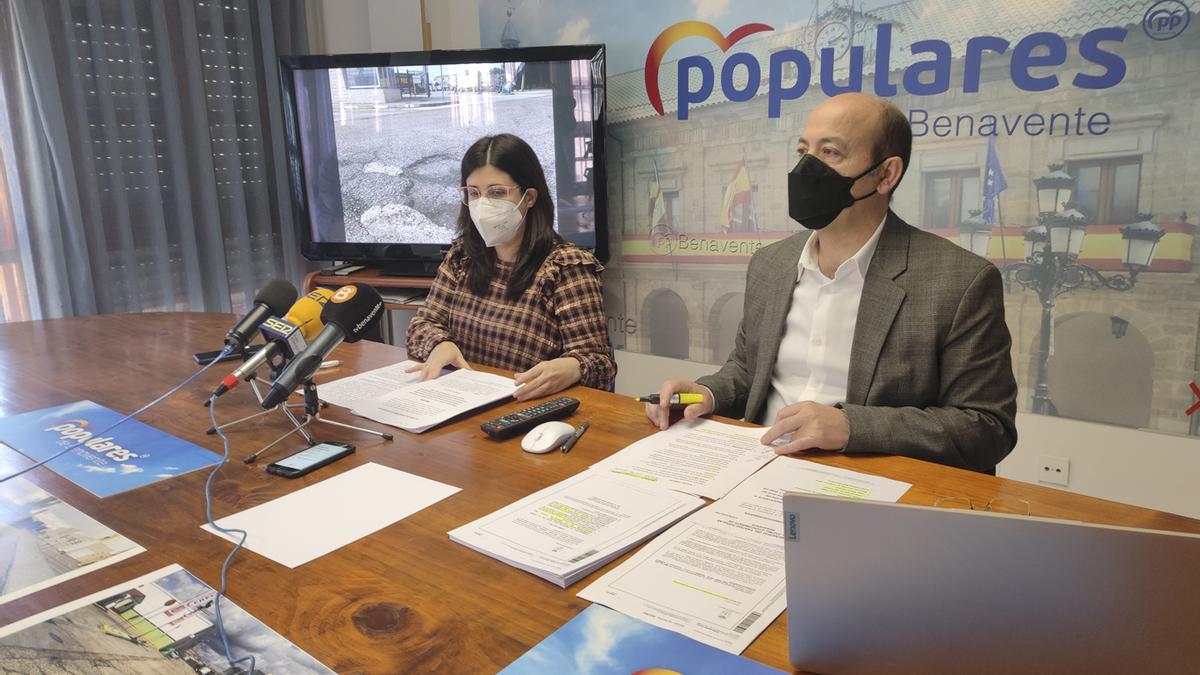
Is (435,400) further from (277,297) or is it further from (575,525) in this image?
(575,525)

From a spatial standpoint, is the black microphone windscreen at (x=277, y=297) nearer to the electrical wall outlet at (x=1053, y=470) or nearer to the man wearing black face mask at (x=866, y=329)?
the man wearing black face mask at (x=866, y=329)

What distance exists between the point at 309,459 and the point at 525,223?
1.03 m

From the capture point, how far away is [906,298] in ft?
Result: 4.49

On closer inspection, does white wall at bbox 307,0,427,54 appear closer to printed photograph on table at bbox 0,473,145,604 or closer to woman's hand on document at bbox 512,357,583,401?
woman's hand on document at bbox 512,357,583,401

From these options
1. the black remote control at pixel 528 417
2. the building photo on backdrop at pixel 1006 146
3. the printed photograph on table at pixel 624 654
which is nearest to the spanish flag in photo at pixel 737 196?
the building photo on backdrop at pixel 1006 146

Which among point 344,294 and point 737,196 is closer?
point 344,294

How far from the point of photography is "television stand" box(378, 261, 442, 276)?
3.49m

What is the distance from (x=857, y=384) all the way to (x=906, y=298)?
0.18 meters

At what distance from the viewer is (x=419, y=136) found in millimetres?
3371

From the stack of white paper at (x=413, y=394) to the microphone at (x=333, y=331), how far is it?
0.16 metres

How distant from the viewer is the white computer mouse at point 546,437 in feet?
4.02

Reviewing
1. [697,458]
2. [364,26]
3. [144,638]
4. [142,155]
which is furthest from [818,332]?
[364,26]

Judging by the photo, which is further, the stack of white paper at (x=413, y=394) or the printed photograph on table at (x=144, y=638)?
the stack of white paper at (x=413, y=394)

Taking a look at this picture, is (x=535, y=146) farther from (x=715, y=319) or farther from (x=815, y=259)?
(x=815, y=259)
